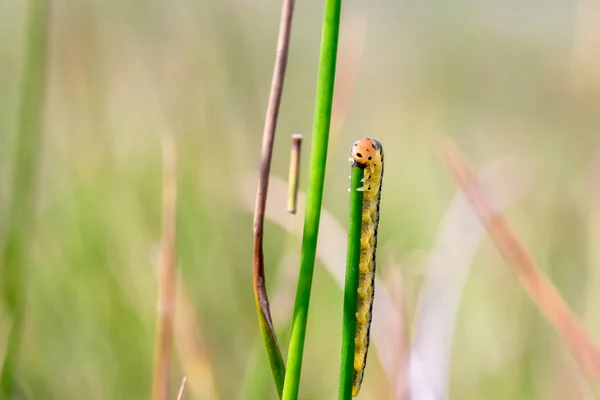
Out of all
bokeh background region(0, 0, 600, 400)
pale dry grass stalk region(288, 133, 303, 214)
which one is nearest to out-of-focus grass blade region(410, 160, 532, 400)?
bokeh background region(0, 0, 600, 400)

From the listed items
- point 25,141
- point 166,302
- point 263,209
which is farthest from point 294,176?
point 25,141

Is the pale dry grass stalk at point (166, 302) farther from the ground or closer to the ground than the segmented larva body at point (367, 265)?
closer to the ground

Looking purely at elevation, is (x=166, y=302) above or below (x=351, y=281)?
below

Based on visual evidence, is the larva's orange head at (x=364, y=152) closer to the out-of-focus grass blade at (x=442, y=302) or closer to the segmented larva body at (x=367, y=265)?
the segmented larva body at (x=367, y=265)

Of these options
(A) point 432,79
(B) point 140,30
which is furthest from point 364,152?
(A) point 432,79

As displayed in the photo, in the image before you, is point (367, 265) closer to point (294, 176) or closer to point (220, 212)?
point (294, 176)

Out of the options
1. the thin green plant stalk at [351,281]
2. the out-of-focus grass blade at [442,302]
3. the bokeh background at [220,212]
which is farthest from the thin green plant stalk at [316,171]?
the out-of-focus grass blade at [442,302]
